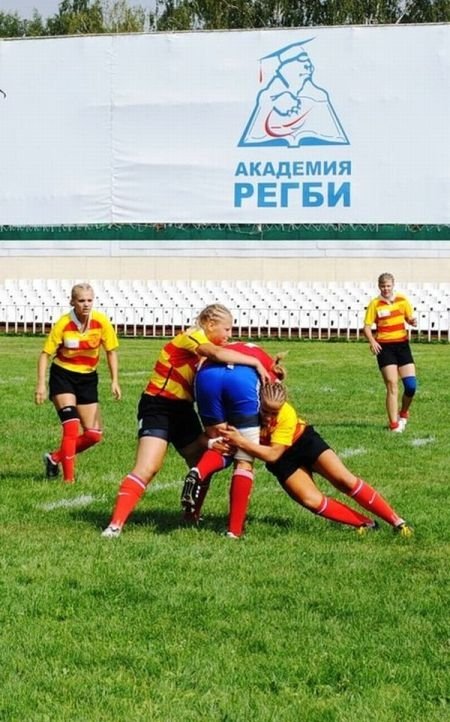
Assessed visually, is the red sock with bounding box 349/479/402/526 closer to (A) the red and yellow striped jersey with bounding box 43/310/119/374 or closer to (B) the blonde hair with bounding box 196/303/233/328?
(B) the blonde hair with bounding box 196/303/233/328

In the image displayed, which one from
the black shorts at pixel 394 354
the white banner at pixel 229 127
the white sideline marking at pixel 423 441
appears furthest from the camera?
the white banner at pixel 229 127

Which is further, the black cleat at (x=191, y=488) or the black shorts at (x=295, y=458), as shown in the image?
the black shorts at (x=295, y=458)

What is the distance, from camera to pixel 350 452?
1210cm

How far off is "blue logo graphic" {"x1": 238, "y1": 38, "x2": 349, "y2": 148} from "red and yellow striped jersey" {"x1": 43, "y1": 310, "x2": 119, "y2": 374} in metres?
23.0

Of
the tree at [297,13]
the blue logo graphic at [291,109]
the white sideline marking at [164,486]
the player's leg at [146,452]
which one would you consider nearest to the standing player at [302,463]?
the player's leg at [146,452]

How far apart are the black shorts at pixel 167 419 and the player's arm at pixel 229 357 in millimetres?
567

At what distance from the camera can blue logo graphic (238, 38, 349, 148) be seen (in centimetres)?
3284

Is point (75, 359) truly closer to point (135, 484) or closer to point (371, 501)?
point (135, 484)

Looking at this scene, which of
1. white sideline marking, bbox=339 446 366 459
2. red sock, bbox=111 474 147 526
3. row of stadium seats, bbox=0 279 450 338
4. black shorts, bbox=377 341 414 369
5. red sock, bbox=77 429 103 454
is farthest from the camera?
row of stadium seats, bbox=0 279 450 338

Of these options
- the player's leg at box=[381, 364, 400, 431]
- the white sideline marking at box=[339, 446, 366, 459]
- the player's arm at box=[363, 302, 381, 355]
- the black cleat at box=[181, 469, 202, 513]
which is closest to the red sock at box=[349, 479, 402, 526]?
the black cleat at box=[181, 469, 202, 513]

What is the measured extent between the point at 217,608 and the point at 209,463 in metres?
1.82

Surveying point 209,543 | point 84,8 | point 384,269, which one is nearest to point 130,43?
point 384,269

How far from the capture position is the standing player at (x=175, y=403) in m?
7.90

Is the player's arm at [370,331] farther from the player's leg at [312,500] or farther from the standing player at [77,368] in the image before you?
the player's leg at [312,500]
